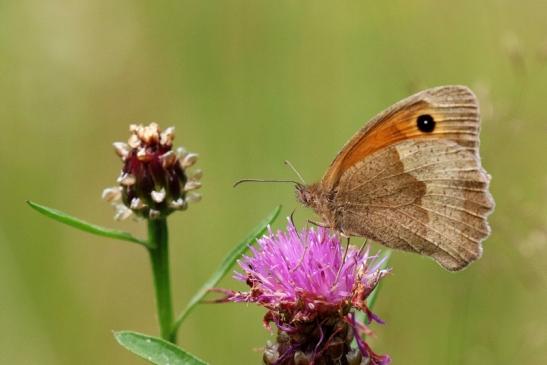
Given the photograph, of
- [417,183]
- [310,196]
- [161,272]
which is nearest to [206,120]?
[310,196]

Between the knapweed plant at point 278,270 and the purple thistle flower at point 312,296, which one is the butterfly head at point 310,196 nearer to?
the knapweed plant at point 278,270

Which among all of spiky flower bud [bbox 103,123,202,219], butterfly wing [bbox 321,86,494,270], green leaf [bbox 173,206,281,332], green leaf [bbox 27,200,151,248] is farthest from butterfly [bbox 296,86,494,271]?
green leaf [bbox 27,200,151,248]

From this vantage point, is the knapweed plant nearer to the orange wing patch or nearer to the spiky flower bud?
the spiky flower bud

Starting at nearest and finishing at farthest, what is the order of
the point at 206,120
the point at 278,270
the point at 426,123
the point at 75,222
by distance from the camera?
the point at 75,222 → the point at 278,270 → the point at 426,123 → the point at 206,120

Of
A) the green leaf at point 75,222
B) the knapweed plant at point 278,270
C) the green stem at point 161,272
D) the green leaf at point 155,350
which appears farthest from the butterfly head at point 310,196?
the green leaf at point 155,350

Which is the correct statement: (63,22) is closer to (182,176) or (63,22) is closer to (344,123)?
(344,123)

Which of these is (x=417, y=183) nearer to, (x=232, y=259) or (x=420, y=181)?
(x=420, y=181)

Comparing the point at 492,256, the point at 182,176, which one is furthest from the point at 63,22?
the point at 492,256
